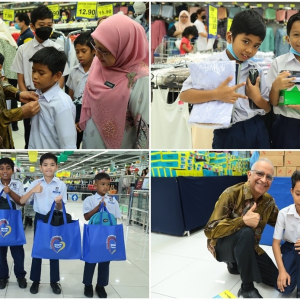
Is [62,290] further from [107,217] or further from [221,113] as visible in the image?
[221,113]

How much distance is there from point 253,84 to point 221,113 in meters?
0.24

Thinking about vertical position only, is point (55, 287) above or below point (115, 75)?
below

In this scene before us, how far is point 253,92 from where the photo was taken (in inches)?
58.7

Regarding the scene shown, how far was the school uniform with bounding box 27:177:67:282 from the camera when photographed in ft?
6.90

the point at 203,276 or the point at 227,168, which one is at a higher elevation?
the point at 227,168

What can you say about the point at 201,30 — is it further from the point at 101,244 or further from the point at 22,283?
the point at 22,283

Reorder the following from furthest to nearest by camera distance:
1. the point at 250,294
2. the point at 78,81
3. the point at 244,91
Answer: the point at 78,81, the point at 250,294, the point at 244,91

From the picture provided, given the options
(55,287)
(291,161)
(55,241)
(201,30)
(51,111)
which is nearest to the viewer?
(51,111)

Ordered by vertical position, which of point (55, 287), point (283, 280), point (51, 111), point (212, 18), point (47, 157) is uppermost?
point (212, 18)

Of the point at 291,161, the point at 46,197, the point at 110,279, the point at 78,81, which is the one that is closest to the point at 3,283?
the point at 46,197

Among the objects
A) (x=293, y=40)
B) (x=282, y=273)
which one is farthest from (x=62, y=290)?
(x=293, y=40)

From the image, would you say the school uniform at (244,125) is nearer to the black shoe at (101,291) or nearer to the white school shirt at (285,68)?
the white school shirt at (285,68)

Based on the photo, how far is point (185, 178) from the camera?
10.5 ft

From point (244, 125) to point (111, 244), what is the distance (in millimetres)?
1156
